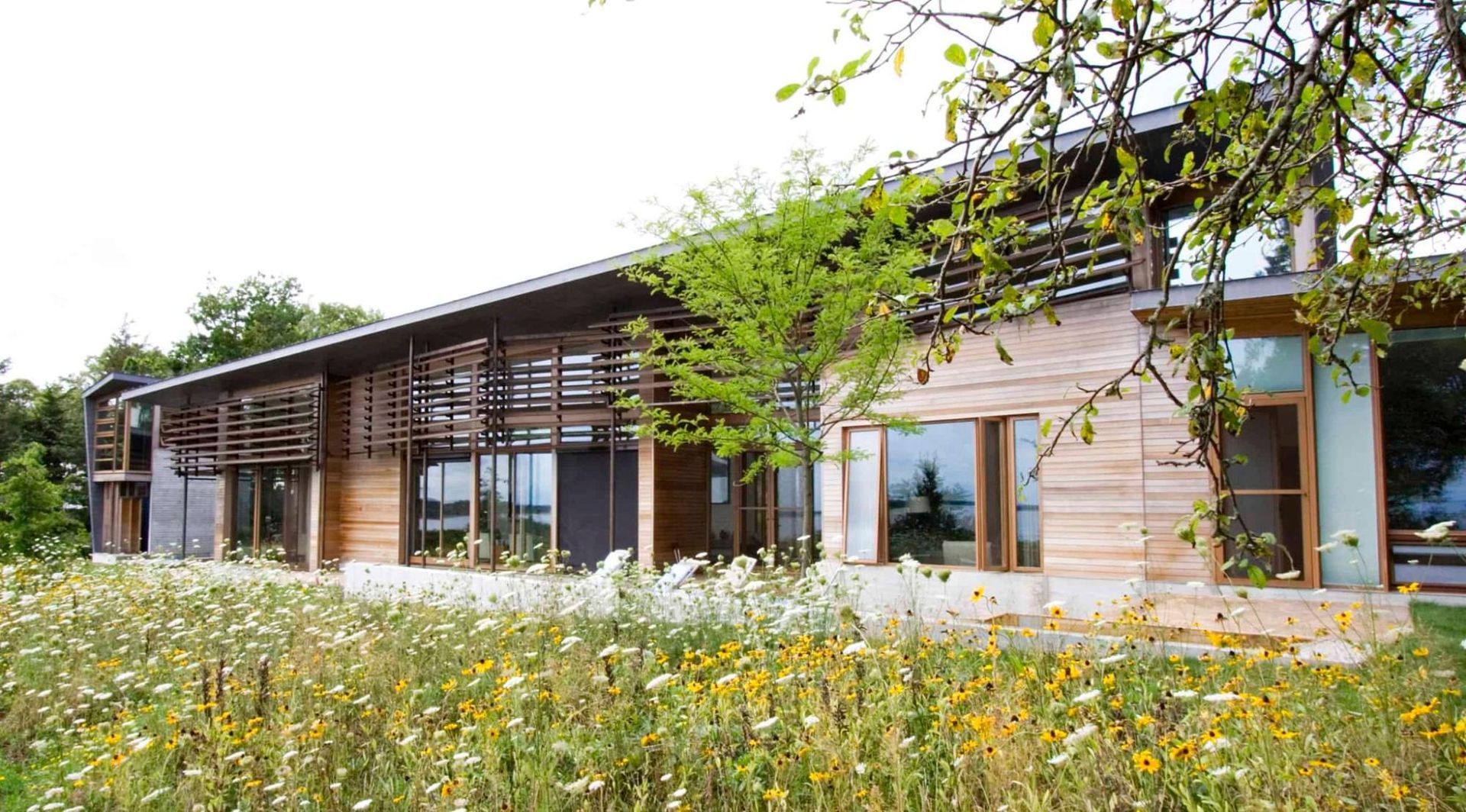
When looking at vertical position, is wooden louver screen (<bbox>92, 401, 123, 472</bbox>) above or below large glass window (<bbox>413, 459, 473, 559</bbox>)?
above

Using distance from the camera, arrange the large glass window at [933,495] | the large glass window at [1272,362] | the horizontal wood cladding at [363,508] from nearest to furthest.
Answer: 1. the large glass window at [1272,362]
2. the large glass window at [933,495]
3. the horizontal wood cladding at [363,508]

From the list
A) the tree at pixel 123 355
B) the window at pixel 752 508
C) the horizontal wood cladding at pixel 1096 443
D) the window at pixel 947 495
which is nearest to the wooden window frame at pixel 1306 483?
the horizontal wood cladding at pixel 1096 443

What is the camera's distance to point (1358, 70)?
214 cm

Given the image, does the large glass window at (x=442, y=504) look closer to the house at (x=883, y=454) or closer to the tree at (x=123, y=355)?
the house at (x=883, y=454)

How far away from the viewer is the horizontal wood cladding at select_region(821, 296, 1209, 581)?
32.2 feet

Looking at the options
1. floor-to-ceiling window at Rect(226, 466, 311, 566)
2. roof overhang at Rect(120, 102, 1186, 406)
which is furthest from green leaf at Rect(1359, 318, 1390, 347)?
floor-to-ceiling window at Rect(226, 466, 311, 566)

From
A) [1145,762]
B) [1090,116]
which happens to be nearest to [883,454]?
[1145,762]

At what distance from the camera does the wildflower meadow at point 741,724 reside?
3141 mm

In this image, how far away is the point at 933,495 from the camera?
11367 mm

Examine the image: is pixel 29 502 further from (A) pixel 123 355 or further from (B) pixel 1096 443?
(A) pixel 123 355

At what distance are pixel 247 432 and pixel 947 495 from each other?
56.6 ft

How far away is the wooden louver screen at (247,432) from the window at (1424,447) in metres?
18.7

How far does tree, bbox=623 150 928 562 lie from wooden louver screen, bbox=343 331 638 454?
4.43m

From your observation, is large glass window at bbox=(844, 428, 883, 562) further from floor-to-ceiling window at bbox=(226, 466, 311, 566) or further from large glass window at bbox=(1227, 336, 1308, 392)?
floor-to-ceiling window at bbox=(226, 466, 311, 566)
